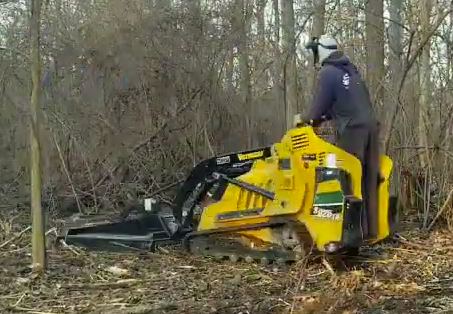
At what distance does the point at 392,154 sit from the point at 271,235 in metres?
3.04

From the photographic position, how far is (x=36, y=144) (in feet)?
23.3

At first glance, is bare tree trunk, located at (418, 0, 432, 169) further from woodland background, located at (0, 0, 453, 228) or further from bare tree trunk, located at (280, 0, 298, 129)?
bare tree trunk, located at (280, 0, 298, 129)

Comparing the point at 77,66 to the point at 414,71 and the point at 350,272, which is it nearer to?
the point at 414,71

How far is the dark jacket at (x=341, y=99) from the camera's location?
25.2 feet

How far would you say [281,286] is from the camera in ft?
23.1

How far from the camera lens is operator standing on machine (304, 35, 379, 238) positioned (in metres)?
7.64

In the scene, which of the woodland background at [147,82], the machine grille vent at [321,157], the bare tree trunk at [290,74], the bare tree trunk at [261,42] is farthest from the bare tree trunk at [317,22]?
the machine grille vent at [321,157]

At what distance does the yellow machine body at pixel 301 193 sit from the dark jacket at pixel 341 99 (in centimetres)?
28

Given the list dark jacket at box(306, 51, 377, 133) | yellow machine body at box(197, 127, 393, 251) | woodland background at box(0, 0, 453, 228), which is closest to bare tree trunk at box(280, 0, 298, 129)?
woodland background at box(0, 0, 453, 228)

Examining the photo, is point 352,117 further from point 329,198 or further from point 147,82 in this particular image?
point 147,82

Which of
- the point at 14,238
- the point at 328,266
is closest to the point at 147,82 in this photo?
the point at 14,238

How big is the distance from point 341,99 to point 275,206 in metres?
1.32

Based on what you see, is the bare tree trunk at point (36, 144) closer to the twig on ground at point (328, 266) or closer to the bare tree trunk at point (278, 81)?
the twig on ground at point (328, 266)

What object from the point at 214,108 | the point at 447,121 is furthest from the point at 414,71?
the point at 214,108
